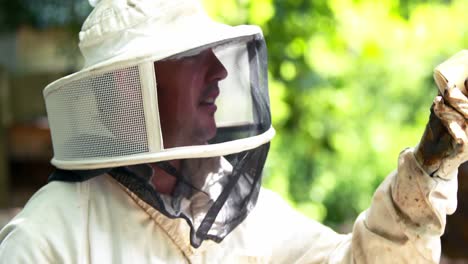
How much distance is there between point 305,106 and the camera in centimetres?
625

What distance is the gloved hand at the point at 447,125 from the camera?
209 cm

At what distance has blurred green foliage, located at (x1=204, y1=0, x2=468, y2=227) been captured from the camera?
19.5 feet

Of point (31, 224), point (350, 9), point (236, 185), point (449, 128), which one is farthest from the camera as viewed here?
point (350, 9)

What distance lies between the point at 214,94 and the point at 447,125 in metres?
0.82

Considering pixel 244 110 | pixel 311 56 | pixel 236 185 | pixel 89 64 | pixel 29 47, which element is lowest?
pixel 29 47

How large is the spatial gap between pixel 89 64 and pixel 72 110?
16 centimetres

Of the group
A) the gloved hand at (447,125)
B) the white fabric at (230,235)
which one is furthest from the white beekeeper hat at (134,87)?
the gloved hand at (447,125)

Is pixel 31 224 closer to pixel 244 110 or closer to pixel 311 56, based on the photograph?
pixel 244 110

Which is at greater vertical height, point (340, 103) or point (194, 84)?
point (194, 84)

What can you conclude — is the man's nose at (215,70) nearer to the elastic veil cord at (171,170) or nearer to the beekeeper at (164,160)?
the beekeeper at (164,160)

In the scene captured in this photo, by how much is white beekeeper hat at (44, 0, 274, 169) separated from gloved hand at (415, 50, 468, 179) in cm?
64

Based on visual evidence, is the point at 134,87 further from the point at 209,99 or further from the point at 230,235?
the point at 230,235

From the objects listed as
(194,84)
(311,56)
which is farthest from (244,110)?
(311,56)

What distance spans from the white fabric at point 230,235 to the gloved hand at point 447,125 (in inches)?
1.7
